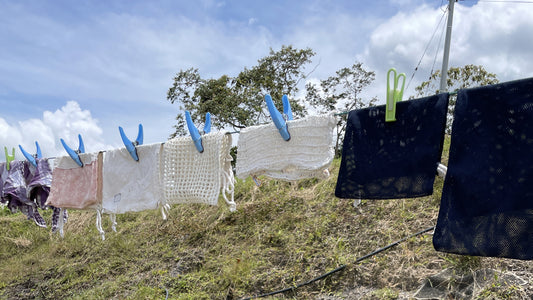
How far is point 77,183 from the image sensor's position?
2549 millimetres

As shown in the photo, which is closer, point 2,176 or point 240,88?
point 2,176

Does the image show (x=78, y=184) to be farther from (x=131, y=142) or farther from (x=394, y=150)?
(x=394, y=150)

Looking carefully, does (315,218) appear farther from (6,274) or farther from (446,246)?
(6,274)

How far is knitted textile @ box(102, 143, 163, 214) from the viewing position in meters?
2.18

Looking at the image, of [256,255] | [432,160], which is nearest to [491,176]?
[432,160]

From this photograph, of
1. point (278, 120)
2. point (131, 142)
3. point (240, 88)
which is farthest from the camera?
point (240, 88)

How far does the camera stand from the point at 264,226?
3.53 metres

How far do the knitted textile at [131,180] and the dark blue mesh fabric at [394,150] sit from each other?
1.11 metres

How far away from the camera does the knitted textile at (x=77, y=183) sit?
246 centimetres

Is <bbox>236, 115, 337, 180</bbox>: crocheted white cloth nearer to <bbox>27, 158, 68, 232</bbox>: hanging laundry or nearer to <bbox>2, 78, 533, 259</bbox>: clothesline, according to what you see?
<bbox>2, 78, 533, 259</bbox>: clothesline

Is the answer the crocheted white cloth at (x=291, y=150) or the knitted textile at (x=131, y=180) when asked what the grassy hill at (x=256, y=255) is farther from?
the crocheted white cloth at (x=291, y=150)

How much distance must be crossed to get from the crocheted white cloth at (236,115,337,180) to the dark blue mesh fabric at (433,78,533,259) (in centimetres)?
50

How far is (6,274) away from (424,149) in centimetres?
475

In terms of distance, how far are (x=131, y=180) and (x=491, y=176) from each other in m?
1.86
